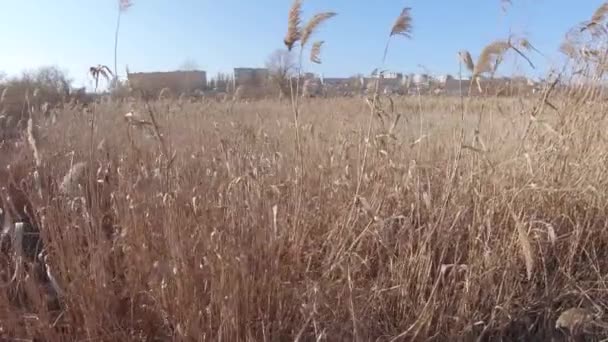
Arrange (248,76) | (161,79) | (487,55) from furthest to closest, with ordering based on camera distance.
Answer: (248,76), (161,79), (487,55)

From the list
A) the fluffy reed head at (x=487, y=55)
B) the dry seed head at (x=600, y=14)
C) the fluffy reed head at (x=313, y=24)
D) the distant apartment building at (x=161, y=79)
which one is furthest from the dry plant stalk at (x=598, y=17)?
the distant apartment building at (x=161, y=79)

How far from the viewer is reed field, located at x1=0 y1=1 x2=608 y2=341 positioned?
1.45m

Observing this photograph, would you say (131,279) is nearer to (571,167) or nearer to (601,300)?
(601,300)

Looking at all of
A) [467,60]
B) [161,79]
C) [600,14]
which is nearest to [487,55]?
[467,60]

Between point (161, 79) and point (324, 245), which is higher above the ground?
point (161, 79)

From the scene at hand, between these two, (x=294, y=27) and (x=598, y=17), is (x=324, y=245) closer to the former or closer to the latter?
(x=294, y=27)

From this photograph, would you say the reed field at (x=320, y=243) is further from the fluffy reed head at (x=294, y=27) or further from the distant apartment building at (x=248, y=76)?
the distant apartment building at (x=248, y=76)

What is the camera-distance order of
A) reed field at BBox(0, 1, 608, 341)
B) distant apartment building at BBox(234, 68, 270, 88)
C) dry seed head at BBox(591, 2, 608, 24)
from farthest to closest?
distant apartment building at BBox(234, 68, 270, 88) → dry seed head at BBox(591, 2, 608, 24) → reed field at BBox(0, 1, 608, 341)

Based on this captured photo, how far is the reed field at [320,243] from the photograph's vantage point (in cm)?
145

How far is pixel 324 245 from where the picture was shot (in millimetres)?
1824

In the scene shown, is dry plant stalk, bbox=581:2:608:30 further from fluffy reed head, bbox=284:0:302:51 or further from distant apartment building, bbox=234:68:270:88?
distant apartment building, bbox=234:68:270:88

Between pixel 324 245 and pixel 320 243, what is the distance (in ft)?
0.32

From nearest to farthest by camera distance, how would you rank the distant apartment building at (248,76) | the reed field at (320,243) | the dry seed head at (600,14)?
the reed field at (320,243)
the dry seed head at (600,14)
the distant apartment building at (248,76)

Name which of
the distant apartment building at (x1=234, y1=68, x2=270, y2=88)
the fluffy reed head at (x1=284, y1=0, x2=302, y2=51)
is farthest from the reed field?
the distant apartment building at (x1=234, y1=68, x2=270, y2=88)
